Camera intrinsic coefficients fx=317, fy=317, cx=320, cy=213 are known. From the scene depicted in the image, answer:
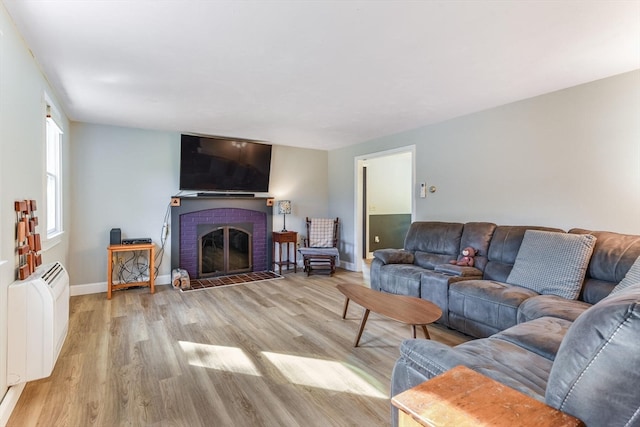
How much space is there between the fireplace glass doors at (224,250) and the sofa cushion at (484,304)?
3.49 m

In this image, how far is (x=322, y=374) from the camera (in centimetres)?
223

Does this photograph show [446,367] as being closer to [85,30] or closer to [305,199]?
[85,30]

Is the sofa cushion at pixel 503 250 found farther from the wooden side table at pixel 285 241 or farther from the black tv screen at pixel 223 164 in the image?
the black tv screen at pixel 223 164

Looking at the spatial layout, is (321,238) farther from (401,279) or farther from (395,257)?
(401,279)

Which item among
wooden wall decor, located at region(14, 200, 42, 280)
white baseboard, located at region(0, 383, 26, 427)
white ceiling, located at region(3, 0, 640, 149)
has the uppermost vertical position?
white ceiling, located at region(3, 0, 640, 149)

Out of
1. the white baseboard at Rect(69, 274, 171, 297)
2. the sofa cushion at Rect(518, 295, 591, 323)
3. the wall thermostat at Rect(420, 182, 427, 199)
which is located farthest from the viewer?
the wall thermostat at Rect(420, 182, 427, 199)

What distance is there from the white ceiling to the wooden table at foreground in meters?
1.86

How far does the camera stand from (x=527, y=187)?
334 centimetres

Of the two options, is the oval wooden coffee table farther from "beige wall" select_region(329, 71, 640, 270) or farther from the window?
the window

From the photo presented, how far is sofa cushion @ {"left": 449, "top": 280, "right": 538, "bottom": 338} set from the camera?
2.49 m

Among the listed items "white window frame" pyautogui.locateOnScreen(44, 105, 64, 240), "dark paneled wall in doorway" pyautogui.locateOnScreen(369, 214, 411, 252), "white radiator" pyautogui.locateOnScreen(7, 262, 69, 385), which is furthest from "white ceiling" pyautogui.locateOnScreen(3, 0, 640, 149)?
"dark paneled wall in doorway" pyautogui.locateOnScreen(369, 214, 411, 252)

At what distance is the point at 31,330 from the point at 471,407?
8.04ft

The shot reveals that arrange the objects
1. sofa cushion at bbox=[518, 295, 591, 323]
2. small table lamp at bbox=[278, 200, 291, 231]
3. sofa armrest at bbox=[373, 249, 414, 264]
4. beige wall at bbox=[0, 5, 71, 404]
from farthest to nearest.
Answer: small table lamp at bbox=[278, 200, 291, 231]
sofa armrest at bbox=[373, 249, 414, 264]
sofa cushion at bbox=[518, 295, 591, 323]
beige wall at bbox=[0, 5, 71, 404]

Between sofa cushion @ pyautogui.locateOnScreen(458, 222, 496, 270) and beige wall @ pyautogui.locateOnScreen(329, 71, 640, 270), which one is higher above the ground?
beige wall @ pyautogui.locateOnScreen(329, 71, 640, 270)
